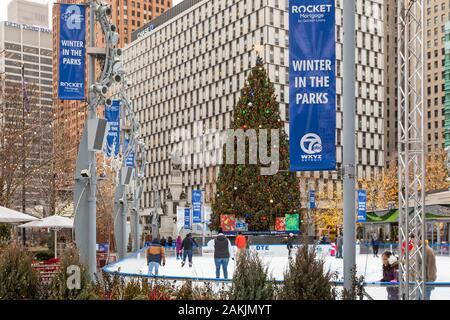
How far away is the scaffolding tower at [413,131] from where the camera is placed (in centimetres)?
1432

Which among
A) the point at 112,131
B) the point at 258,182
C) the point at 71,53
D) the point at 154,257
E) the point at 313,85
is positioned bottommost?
the point at 154,257

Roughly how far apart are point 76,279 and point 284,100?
101954 mm

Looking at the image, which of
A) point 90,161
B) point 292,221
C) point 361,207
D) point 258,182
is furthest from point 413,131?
point 258,182

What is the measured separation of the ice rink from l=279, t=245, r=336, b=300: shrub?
1.47ft

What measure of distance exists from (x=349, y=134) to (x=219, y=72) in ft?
352

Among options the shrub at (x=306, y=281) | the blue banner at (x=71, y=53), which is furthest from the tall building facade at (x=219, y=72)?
the shrub at (x=306, y=281)

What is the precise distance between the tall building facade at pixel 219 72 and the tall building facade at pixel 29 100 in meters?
22.0

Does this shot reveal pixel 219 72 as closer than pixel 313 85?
No

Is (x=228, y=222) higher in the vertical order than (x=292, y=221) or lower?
lower

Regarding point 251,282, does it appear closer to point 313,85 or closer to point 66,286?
point 66,286

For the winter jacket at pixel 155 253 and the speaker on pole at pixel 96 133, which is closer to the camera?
the speaker on pole at pixel 96 133

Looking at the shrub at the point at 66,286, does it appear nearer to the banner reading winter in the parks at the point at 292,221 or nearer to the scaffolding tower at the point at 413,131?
the scaffolding tower at the point at 413,131

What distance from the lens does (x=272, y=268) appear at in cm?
1280

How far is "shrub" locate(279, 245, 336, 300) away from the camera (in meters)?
9.37
